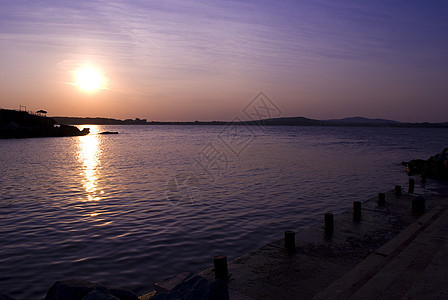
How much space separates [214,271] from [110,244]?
5059 mm

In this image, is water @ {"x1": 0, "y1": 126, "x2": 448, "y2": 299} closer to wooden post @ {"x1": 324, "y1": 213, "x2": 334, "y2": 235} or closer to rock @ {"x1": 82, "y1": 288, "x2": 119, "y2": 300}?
wooden post @ {"x1": 324, "y1": 213, "x2": 334, "y2": 235}

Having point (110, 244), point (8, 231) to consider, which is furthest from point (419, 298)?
point (8, 231)

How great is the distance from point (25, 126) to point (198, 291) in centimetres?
12324

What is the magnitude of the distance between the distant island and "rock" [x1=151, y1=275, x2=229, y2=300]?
11102 centimetres

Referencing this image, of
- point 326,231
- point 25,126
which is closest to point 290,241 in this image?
point 326,231

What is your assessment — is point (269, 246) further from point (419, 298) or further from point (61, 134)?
point (61, 134)

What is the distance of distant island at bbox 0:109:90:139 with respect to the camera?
99100mm

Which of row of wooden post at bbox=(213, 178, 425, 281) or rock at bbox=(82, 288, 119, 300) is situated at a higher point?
rock at bbox=(82, 288, 119, 300)

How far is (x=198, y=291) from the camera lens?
5.46 m

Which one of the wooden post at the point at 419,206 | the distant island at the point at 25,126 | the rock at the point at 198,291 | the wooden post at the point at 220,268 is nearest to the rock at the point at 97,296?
the rock at the point at 198,291

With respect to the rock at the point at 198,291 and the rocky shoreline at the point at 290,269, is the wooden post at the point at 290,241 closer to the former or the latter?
the rocky shoreline at the point at 290,269

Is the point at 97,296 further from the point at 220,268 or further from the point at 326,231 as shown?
the point at 326,231

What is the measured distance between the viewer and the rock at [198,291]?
5.39m

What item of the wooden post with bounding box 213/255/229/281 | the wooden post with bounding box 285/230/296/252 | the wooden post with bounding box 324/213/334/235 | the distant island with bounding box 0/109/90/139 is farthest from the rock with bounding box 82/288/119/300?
the distant island with bounding box 0/109/90/139
